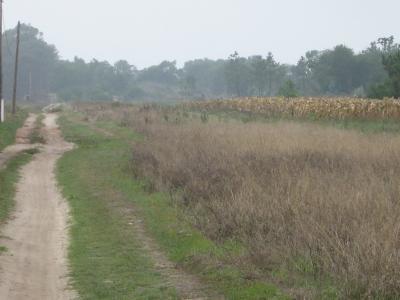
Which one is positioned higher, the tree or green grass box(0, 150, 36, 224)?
the tree

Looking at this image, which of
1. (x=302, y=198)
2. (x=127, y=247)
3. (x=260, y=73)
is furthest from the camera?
(x=260, y=73)

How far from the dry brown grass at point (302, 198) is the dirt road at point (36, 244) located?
2409 millimetres

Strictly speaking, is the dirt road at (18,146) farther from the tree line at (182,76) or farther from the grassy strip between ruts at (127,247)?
the tree line at (182,76)

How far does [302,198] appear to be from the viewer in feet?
30.5

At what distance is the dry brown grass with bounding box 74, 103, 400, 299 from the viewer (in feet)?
21.6

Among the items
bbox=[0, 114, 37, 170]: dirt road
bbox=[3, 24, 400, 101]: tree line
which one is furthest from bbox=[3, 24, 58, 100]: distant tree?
bbox=[0, 114, 37, 170]: dirt road

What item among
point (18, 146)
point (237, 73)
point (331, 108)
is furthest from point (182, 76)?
point (18, 146)

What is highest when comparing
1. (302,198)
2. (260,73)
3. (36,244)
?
(260,73)

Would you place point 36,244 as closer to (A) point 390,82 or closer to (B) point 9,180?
(B) point 9,180

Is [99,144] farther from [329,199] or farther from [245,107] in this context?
[245,107]

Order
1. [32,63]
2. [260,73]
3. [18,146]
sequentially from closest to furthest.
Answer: [18,146], [260,73], [32,63]

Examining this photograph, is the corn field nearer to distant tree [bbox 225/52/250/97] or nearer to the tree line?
the tree line

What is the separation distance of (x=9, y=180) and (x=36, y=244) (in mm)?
6739

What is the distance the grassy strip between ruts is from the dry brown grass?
48cm
